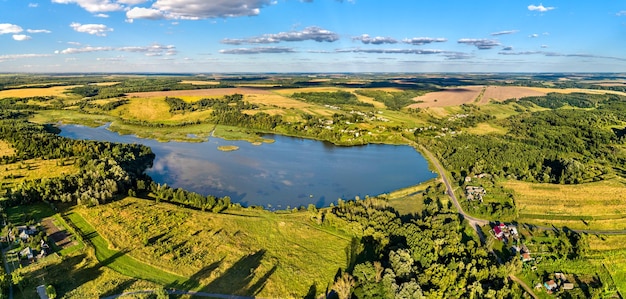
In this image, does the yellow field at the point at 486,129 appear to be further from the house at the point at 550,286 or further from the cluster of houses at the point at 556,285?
the house at the point at 550,286

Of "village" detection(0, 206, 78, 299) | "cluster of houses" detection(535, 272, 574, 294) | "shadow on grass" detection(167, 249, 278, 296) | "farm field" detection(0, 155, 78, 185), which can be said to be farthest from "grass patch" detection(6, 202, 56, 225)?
"cluster of houses" detection(535, 272, 574, 294)

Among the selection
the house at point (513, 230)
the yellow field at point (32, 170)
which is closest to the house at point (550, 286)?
the house at point (513, 230)

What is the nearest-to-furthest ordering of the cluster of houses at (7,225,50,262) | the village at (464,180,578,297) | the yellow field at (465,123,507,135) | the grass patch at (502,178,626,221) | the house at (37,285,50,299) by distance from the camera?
the house at (37,285,50,299)
the village at (464,180,578,297)
the cluster of houses at (7,225,50,262)
the grass patch at (502,178,626,221)
the yellow field at (465,123,507,135)

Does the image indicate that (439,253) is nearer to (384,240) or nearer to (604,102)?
(384,240)

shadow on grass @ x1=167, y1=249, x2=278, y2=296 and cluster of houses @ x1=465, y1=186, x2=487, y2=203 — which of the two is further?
cluster of houses @ x1=465, y1=186, x2=487, y2=203

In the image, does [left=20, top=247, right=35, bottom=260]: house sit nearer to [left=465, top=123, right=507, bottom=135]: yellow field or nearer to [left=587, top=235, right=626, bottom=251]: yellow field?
[left=587, top=235, right=626, bottom=251]: yellow field

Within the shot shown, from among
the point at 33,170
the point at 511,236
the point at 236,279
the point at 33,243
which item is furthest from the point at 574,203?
the point at 33,170

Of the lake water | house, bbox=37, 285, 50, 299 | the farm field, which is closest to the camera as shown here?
house, bbox=37, 285, 50, 299

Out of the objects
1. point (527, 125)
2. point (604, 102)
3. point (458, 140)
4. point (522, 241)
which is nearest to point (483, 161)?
point (458, 140)
